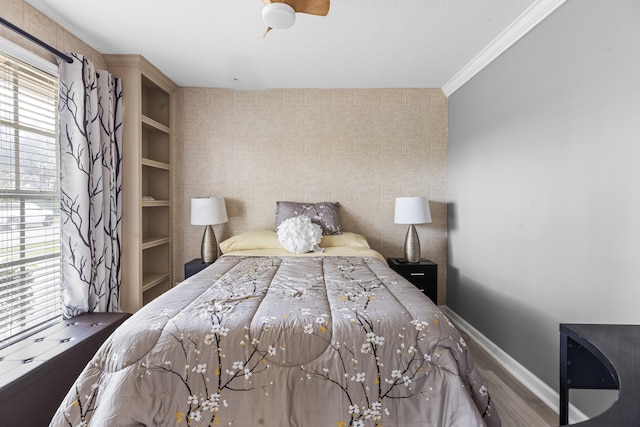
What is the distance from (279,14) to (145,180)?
2403mm

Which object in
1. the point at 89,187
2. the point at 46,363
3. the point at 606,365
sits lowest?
the point at 46,363

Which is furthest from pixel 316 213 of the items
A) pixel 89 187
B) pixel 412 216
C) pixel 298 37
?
pixel 89 187

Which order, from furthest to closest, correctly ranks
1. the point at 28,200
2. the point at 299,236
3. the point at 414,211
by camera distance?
1. the point at 414,211
2. the point at 299,236
3. the point at 28,200

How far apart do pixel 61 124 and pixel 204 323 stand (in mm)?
1990

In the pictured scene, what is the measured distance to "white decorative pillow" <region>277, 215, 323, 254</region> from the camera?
8.99ft

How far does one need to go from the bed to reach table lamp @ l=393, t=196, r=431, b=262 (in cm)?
171

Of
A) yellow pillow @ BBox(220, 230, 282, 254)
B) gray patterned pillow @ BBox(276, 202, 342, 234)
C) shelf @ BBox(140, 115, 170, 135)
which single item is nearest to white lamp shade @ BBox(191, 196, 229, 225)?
yellow pillow @ BBox(220, 230, 282, 254)

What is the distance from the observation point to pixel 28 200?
1975mm

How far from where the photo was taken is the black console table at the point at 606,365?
0.68m

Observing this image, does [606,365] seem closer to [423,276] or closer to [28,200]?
[423,276]

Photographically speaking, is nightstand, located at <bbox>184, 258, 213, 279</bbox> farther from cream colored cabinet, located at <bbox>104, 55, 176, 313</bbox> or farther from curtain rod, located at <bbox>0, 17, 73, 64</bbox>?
curtain rod, located at <bbox>0, 17, 73, 64</bbox>

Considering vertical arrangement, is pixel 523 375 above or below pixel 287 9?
below

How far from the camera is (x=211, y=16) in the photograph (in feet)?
6.81

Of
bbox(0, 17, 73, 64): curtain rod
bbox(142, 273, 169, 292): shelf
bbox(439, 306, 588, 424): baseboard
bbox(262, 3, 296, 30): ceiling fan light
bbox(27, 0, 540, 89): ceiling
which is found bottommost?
bbox(439, 306, 588, 424): baseboard
